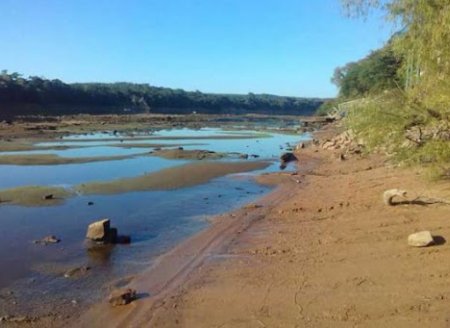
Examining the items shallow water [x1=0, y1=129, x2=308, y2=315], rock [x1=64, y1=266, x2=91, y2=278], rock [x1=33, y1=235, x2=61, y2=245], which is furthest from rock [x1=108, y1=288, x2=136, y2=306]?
rock [x1=33, y1=235, x2=61, y2=245]

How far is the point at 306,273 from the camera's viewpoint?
11219 mm

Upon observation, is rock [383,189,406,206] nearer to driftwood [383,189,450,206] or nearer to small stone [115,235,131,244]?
driftwood [383,189,450,206]

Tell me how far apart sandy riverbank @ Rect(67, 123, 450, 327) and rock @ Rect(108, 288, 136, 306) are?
0.18m

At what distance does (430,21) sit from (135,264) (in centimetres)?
837

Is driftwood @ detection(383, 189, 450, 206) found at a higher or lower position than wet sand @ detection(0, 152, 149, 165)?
higher

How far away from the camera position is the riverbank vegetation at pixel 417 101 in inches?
396

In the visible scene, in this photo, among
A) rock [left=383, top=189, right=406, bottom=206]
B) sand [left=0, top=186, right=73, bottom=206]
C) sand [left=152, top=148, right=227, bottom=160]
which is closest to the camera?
rock [left=383, top=189, right=406, bottom=206]

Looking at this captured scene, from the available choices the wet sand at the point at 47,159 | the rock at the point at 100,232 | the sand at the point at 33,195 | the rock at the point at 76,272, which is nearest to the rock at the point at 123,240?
the rock at the point at 100,232

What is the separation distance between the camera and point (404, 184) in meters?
18.3

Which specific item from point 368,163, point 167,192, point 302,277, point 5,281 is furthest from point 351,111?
point 368,163

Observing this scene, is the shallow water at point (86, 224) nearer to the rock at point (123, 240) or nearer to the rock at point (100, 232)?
the rock at point (123, 240)

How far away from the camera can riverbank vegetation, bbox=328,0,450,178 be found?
1005cm

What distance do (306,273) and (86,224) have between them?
888 cm

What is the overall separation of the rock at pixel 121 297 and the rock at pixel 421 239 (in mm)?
5919
